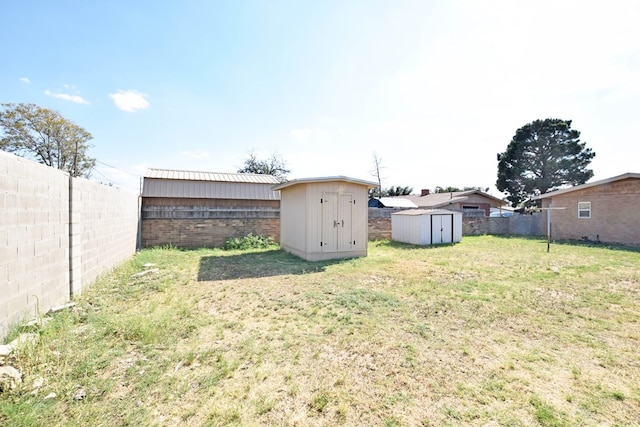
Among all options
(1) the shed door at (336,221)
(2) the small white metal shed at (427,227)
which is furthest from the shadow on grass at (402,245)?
(1) the shed door at (336,221)

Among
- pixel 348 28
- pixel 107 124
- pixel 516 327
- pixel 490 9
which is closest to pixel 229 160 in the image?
pixel 107 124

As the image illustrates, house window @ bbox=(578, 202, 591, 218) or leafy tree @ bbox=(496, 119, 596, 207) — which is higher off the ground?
leafy tree @ bbox=(496, 119, 596, 207)

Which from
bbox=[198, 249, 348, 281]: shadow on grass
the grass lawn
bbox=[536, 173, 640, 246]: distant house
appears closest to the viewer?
the grass lawn

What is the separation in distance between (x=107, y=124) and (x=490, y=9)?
1584 cm

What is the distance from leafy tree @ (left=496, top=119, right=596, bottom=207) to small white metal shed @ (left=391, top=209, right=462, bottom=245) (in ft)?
48.4

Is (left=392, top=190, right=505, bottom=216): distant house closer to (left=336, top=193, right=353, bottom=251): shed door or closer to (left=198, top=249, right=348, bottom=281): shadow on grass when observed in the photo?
(left=336, top=193, right=353, bottom=251): shed door

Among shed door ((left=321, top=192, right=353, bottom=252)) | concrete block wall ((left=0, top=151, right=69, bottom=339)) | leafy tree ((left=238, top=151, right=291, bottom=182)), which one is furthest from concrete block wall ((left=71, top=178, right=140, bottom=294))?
leafy tree ((left=238, top=151, right=291, bottom=182))

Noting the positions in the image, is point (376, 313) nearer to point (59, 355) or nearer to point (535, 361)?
point (535, 361)

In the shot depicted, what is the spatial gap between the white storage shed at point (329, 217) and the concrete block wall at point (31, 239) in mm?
5184

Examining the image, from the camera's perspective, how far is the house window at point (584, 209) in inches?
515

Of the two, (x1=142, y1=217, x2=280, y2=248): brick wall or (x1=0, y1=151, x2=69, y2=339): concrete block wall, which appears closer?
(x1=0, y1=151, x2=69, y2=339): concrete block wall

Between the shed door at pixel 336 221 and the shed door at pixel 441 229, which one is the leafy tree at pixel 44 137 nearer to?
the shed door at pixel 336 221

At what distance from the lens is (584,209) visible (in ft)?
43.5

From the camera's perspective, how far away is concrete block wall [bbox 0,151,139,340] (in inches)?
109
